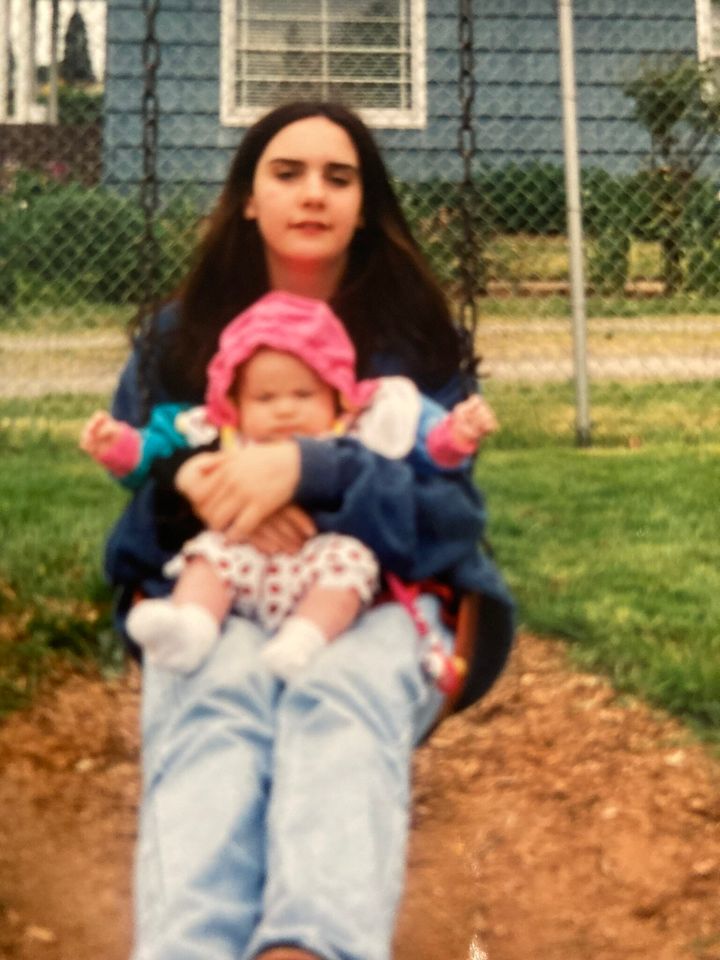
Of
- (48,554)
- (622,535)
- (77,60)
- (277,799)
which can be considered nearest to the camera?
(277,799)

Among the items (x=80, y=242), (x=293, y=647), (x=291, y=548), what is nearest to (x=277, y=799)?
(x=293, y=647)

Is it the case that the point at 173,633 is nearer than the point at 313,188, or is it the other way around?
the point at 173,633

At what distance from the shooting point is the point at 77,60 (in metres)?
16.4

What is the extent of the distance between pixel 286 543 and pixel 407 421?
0.18 meters

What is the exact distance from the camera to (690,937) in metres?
1.69

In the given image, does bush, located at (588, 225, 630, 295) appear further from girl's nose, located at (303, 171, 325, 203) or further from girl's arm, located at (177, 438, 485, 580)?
girl's arm, located at (177, 438, 485, 580)

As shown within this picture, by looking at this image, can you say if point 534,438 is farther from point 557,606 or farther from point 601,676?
point 601,676

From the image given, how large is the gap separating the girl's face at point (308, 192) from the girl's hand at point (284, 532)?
32 cm

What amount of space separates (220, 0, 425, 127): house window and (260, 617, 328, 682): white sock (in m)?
6.42

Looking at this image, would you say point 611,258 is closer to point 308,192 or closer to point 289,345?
point 308,192

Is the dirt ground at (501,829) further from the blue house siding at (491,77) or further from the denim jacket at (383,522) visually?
the blue house siding at (491,77)

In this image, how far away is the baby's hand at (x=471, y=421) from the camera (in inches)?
55.4

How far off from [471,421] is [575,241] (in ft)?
9.64

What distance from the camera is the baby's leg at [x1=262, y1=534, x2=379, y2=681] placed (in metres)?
1.29
